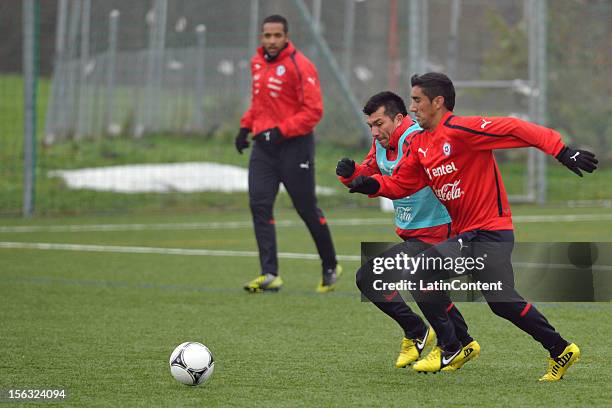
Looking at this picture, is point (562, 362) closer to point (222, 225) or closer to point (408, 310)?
point (408, 310)

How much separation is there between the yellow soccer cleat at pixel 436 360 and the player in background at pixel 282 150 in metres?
3.38

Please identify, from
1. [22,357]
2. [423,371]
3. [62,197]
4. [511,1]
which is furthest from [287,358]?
[511,1]

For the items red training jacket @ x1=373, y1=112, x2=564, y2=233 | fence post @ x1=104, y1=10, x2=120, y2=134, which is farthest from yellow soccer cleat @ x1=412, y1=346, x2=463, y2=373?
fence post @ x1=104, y1=10, x2=120, y2=134

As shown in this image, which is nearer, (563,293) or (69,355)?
(69,355)

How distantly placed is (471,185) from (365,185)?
0.58 m

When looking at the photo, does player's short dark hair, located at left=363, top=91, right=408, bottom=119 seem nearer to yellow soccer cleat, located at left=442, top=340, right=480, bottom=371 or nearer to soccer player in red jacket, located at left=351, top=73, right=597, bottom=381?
soccer player in red jacket, located at left=351, top=73, right=597, bottom=381

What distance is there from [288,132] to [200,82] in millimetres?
9555

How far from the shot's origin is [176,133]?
19.4m

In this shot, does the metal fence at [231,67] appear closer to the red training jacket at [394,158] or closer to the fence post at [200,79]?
the fence post at [200,79]

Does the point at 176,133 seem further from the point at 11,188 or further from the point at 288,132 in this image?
the point at 288,132

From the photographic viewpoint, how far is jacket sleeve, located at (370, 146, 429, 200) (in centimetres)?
673

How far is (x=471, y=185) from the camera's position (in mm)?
6492

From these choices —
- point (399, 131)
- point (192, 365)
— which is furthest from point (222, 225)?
point (192, 365)

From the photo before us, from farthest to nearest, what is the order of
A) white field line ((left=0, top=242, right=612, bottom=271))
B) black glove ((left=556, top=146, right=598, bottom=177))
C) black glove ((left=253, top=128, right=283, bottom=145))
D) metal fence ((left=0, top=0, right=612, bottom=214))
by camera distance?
metal fence ((left=0, top=0, right=612, bottom=214))
white field line ((left=0, top=242, right=612, bottom=271))
black glove ((left=253, top=128, right=283, bottom=145))
black glove ((left=556, top=146, right=598, bottom=177))
